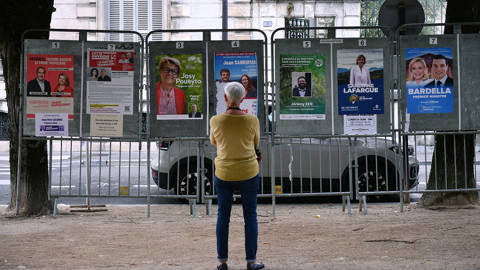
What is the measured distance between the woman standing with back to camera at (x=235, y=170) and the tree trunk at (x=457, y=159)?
455cm

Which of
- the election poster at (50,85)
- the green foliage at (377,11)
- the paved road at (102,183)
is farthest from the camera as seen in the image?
the green foliage at (377,11)

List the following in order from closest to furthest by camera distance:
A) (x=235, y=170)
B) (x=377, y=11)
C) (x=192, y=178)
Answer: (x=235, y=170) → (x=192, y=178) → (x=377, y=11)

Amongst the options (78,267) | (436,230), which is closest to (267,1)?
(436,230)

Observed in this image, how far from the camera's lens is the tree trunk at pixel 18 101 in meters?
8.96

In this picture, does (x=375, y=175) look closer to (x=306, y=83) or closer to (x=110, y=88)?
(x=306, y=83)

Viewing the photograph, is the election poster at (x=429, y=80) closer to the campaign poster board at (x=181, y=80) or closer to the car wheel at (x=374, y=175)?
the car wheel at (x=374, y=175)

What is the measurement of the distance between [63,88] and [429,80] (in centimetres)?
515

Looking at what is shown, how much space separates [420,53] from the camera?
887cm

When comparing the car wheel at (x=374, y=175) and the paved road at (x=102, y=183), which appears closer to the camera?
the paved road at (x=102, y=183)

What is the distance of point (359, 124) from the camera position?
895cm

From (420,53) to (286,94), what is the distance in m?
1.96

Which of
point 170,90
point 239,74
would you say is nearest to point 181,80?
point 170,90

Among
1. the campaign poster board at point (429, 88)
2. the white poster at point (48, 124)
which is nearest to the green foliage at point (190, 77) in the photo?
the white poster at point (48, 124)

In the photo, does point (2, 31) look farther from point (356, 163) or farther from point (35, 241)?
point (356, 163)
